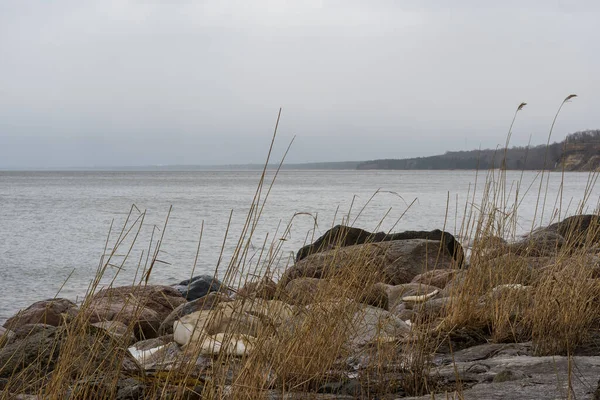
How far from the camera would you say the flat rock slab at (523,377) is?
3244mm

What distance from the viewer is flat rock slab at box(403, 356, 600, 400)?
324cm

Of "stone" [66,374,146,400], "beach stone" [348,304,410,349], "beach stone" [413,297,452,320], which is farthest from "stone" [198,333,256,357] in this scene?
"beach stone" [413,297,452,320]

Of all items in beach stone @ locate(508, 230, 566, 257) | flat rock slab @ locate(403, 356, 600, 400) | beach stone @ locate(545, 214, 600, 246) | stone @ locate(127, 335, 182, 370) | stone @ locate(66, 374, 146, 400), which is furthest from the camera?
beach stone @ locate(508, 230, 566, 257)

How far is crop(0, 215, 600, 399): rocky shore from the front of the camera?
3.02m

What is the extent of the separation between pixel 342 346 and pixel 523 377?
103cm

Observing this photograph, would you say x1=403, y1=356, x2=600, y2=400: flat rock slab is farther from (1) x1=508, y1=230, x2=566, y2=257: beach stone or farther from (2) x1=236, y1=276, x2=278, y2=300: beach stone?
(1) x1=508, y1=230, x2=566, y2=257: beach stone

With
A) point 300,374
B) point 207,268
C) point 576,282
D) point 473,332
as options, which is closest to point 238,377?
point 300,374

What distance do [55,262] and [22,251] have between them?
309cm

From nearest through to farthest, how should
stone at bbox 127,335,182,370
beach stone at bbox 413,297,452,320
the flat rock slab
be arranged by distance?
the flat rock slab < stone at bbox 127,335,182,370 < beach stone at bbox 413,297,452,320

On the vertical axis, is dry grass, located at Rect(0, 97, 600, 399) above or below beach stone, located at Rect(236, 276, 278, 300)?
below

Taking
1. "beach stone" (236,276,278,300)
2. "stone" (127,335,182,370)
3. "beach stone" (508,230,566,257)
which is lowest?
"stone" (127,335,182,370)

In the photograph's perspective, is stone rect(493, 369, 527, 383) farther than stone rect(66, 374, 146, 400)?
Yes

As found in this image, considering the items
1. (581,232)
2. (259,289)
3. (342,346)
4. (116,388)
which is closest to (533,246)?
(581,232)

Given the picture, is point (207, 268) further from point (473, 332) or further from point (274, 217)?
point (274, 217)
